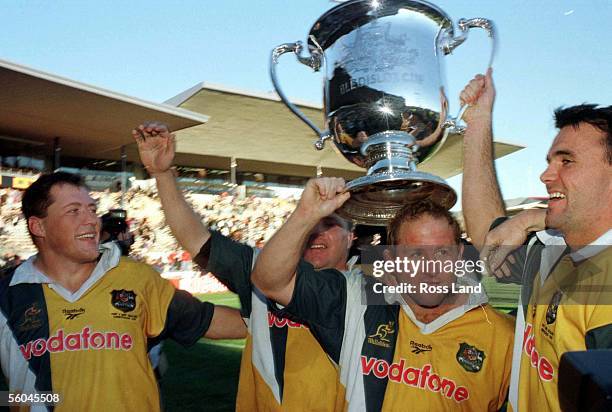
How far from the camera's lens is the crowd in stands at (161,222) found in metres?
13.8

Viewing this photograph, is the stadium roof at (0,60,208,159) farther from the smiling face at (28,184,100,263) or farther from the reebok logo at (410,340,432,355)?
the reebok logo at (410,340,432,355)

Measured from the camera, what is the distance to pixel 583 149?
4.47ft

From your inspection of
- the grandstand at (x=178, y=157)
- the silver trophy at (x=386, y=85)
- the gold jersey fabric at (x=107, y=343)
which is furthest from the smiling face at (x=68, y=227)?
the grandstand at (x=178, y=157)

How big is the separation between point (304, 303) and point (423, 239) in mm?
487

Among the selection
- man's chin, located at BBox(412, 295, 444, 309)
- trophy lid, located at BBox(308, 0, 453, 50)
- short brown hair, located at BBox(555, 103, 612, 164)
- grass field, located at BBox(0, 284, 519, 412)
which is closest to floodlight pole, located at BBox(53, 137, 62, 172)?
grass field, located at BBox(0, 284, 519, 412)

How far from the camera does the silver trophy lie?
1.68 meters

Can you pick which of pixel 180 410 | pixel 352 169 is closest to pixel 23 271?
pixel 180 410

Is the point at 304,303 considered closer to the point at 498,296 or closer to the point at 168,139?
the point at 168,139

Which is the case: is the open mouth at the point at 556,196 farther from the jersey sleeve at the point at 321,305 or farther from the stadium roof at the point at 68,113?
the stadium roof at the point at 68,113

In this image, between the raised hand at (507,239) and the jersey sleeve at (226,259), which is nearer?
the raised hand at (507,239)

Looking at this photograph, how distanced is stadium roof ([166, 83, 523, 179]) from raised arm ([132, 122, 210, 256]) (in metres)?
11.3

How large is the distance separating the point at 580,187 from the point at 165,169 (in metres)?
1.44

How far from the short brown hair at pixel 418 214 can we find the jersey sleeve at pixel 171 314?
960mm

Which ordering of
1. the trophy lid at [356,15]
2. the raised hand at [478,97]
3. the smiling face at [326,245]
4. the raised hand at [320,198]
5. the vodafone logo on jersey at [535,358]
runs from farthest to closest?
the smiling face at [326,245] → the raised hand at [478,97] → the trophy lid at [356,15] → the raised hand at [320,198] → the vodafone logo on jersey at [535,358]
